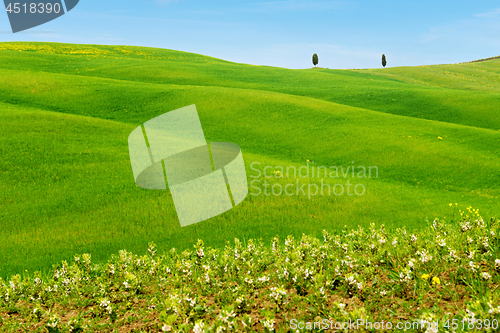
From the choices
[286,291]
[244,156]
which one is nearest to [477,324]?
[286,291]

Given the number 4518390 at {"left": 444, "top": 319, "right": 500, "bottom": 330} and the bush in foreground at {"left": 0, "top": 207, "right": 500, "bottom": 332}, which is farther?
the bush in foreground at {"left": 0, "top": 207, "right": 500, "bottom": 332}

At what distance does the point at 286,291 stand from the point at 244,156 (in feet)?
44.8

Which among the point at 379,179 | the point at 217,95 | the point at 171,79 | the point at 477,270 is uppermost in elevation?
the point at 171,79

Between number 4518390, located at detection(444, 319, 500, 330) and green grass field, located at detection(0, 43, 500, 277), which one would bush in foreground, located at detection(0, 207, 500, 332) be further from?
green grass field, located at detection(0, 43, 500, 277)

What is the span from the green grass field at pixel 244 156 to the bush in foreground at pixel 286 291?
126 inches

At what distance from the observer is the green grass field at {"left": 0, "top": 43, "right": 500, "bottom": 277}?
10336 millimetres

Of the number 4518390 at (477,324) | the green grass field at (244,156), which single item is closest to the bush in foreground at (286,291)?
the number 4518390 at (477,324)

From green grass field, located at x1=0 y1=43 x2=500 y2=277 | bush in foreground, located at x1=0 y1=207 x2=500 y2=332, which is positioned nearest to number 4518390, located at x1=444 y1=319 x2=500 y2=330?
bush in foreground, located at x1=0 y1=207 x2=500 y2=332

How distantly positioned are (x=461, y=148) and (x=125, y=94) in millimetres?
28251

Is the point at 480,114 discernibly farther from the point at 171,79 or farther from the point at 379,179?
the point at 171,79

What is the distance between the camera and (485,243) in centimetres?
549

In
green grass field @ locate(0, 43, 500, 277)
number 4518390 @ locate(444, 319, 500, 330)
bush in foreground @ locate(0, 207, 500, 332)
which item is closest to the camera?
number 4518390 @ locate(444, 319, 500, 330)

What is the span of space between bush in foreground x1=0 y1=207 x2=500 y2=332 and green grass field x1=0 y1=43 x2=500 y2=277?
3.20m

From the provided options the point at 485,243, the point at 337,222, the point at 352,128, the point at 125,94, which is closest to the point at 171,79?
the point at 125,94
